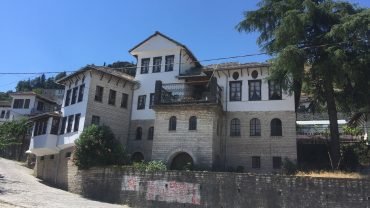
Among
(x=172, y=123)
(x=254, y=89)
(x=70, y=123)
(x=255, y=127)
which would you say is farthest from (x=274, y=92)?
(x=70, y=123)

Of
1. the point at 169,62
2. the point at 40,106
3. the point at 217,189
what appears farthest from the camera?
the point at 40,106

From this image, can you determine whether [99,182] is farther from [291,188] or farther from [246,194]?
[291,188]

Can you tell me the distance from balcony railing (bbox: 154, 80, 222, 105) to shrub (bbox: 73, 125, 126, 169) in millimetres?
4799

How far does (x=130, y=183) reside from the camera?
1028 inches

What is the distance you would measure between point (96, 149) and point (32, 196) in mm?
5318

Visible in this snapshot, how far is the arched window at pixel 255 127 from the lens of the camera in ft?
98.3

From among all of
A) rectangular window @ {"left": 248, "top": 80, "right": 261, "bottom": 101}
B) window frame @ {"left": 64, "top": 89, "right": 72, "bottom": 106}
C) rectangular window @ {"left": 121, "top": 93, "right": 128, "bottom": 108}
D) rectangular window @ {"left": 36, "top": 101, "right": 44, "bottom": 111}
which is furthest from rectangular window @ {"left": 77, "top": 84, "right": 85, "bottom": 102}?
rectangular window @ {"left": 36, "top": 101, "right": 44, "bottom": 111}

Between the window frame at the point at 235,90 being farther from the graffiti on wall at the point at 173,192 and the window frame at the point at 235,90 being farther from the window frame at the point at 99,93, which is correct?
the window frame at the point at 99,93

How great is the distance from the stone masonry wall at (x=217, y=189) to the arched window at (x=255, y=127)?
785 centimetres

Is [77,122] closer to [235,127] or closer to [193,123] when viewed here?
[193,123]

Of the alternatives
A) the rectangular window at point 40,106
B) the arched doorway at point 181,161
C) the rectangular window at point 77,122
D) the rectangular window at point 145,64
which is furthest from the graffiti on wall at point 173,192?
the rectangular window at point 40,106

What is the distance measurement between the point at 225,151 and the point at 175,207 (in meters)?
8.11

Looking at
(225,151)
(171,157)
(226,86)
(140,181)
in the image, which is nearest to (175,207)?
(140,181)

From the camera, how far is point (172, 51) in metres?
34.5
